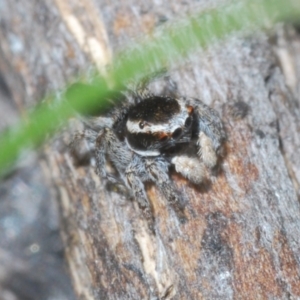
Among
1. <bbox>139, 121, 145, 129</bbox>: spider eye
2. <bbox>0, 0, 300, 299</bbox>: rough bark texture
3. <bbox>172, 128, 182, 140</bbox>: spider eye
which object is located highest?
<bbox>139, 121, 145, 129</bbox>: spider eye

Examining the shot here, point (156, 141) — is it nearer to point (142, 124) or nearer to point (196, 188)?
point (142, 124)

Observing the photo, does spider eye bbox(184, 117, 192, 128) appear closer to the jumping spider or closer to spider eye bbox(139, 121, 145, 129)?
the jumping spider

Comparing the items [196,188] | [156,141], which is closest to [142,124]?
[156,141]

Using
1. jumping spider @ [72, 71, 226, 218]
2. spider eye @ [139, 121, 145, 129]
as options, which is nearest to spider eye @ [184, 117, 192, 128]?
jumping spider @ [72, 71, 226, 218]

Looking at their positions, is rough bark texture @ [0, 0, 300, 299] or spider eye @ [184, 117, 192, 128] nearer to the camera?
rough bark texture @ [0, 0, 300, 299]

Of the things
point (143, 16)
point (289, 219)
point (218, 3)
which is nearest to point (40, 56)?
point (143, 16)

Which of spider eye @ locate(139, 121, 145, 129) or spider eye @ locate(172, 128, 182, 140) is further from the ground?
spider eye @ locate(139, 121, 145, 129)

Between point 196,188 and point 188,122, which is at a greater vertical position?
point 188,122
